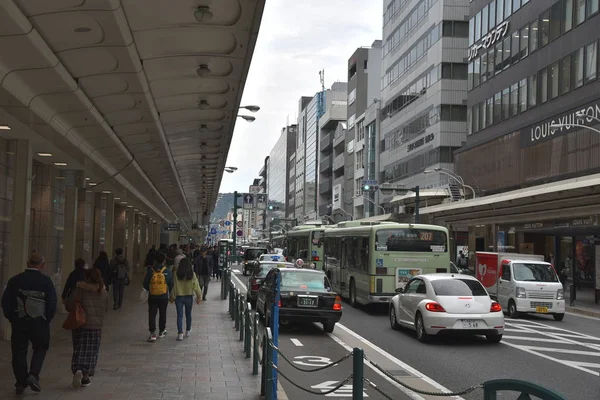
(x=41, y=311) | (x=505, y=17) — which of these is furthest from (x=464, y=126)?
(x=41, y=311)

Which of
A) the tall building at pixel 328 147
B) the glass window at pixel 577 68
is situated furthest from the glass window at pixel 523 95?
the tall building at pixel 328 147

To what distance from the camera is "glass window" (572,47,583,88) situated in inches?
1543

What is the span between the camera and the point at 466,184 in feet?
180

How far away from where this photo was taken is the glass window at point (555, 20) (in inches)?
1641

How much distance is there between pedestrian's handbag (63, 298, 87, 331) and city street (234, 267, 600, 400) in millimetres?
3045

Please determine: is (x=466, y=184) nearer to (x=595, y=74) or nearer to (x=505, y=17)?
(x=505, y=17)

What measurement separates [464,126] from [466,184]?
30.5 ft

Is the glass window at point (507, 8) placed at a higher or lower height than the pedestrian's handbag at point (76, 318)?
higher

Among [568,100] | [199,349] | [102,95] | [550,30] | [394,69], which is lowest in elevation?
[199,349]

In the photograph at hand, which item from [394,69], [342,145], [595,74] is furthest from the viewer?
[342,145]

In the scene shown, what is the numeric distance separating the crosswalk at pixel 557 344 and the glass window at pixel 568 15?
2388cm

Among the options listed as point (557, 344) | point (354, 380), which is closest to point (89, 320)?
point (354, 380)

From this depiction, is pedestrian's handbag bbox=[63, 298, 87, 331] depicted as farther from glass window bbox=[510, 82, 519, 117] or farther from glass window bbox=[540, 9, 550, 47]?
glass window bbox=[510, 82, 519, 117]

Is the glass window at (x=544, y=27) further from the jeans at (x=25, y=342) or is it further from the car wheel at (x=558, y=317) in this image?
the jeans at (x=25, y=342)
